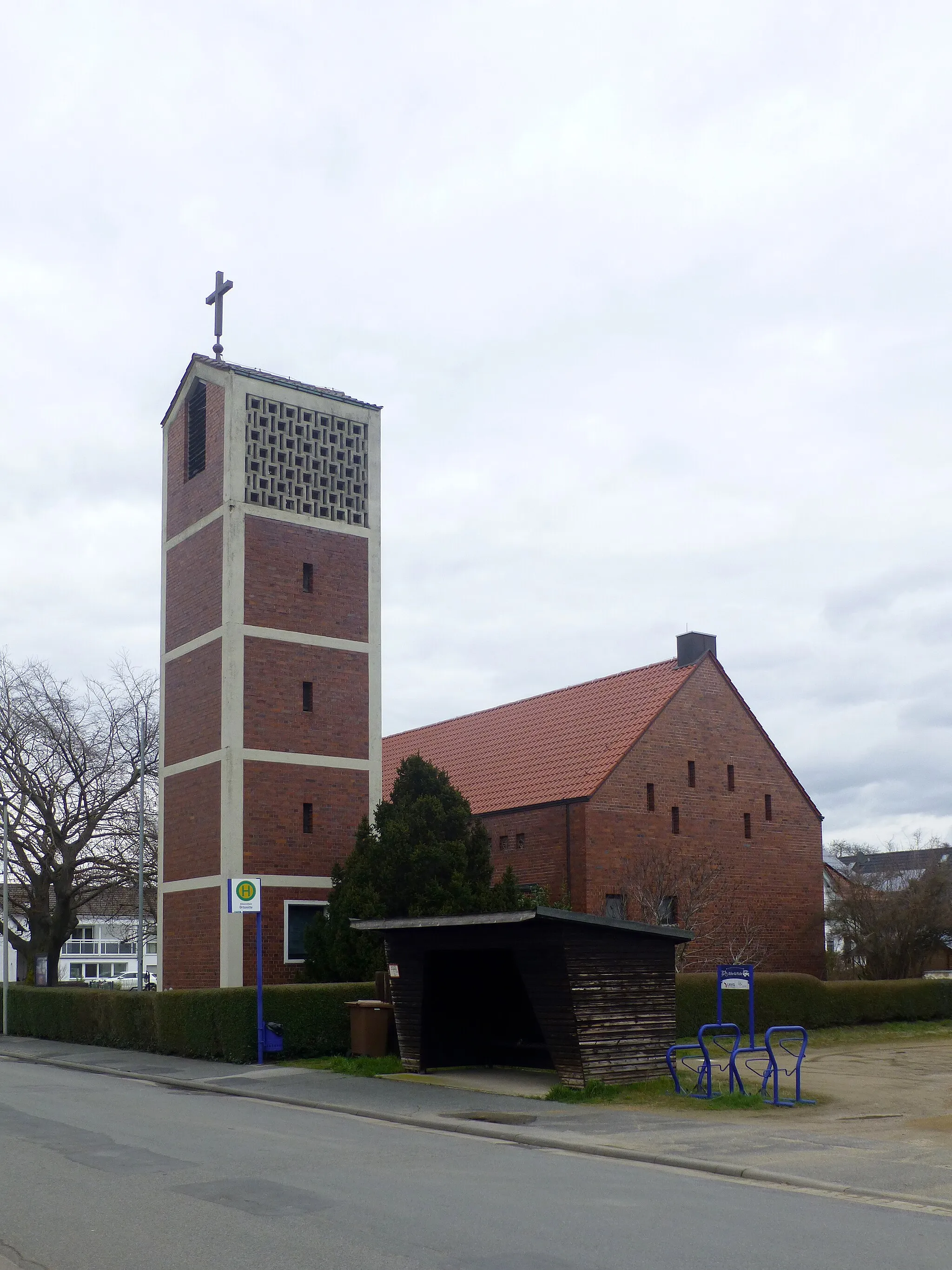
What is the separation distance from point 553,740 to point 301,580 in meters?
11.2

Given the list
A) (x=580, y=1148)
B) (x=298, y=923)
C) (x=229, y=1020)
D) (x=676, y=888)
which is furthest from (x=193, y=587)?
(x=580, y=1148)

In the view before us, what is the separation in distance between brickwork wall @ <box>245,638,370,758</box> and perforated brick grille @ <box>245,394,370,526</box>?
3537 millimetres

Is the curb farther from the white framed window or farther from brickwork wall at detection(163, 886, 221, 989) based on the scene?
the white framed window

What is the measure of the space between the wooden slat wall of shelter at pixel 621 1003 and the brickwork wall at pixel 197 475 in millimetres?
16496

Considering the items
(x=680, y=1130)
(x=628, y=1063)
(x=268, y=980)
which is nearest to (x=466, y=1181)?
(x=680, y=1130)

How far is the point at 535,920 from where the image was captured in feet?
61.7

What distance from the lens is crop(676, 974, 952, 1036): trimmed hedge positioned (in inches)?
1148

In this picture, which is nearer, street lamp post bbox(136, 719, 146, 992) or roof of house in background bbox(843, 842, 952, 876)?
street lamp post bbox(136, 719, 146, 992)

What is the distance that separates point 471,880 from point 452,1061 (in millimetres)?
5968

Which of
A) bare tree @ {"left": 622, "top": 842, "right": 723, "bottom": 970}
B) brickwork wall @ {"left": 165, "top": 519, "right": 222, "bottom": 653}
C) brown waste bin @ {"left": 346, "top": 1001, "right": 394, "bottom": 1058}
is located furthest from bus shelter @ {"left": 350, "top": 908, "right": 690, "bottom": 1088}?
bare tree @ {"left": 622, "top": 842, "right": 723, "bottom": 970}

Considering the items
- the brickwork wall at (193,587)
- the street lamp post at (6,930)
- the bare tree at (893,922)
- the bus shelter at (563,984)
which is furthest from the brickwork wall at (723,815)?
the street lamp post at (6,930)

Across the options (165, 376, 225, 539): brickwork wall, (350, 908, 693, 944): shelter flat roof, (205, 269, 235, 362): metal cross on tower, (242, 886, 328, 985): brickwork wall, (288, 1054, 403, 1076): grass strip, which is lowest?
(288, 1054, 403, 1076): grass strip

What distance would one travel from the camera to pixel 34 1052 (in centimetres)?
3048

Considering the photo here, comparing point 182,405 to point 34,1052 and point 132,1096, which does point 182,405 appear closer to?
point 34,1052
